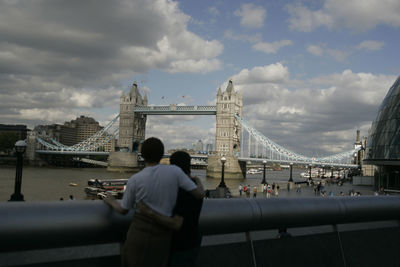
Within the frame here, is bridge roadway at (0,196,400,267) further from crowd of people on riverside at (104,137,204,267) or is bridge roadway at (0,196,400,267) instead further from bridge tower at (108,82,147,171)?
bridge tower at (108,82,147,171)

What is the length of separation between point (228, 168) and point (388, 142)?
4048 centimetres

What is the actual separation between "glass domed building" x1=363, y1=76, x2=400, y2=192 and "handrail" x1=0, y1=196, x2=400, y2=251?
Answer: 19670 mm

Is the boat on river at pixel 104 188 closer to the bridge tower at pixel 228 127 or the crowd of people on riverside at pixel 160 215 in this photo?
the crowd of people on riverside at pixel 160 215

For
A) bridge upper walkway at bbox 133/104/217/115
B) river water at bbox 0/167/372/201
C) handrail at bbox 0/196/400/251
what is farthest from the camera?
bridge upper walkway at bbox 133/104/217/115

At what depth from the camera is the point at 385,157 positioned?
21.2 metres

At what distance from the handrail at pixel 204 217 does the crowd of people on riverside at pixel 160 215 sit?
0.42 ft

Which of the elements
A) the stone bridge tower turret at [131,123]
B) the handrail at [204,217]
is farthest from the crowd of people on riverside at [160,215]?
the stone bridge tower turret at [131,123]

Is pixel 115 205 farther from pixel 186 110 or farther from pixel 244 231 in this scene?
pixel 186 110

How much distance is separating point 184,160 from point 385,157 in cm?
2172

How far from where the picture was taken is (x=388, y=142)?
21.1m

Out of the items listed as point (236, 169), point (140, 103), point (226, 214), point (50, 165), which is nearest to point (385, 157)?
point (226, 214)

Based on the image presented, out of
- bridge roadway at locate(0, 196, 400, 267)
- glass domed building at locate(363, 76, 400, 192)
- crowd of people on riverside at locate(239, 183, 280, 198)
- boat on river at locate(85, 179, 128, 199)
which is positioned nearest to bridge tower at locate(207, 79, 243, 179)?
boat on river at locate(85, 179, 128, 199)

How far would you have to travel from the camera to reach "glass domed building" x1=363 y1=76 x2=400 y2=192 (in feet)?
67.8

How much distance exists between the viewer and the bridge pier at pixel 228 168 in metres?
59.4
